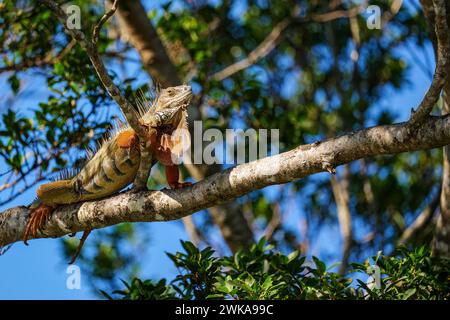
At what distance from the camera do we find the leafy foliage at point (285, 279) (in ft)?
23.0

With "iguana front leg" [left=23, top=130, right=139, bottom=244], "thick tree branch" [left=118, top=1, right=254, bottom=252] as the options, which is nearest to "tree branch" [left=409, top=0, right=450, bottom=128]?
"iguana front leg" [left=23, top=130, right=139, bottom=244]

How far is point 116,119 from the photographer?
752 centimetres

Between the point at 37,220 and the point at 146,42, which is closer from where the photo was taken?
the point at 37,220

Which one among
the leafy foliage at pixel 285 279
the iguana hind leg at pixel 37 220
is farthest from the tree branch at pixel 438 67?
the iguana hind leg at pixel 37 220

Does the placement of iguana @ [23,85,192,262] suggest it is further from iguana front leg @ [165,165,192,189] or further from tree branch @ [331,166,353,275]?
tree branch @ [331,166,353,275]

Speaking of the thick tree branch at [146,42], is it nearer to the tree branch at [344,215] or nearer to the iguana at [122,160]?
the iguana at [122,160]

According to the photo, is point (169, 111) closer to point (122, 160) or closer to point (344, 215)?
point (122, 160)

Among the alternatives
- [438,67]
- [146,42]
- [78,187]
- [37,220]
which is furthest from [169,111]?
[146,42]

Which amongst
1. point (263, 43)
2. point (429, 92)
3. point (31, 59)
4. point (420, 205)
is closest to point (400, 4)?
point (263, 43)

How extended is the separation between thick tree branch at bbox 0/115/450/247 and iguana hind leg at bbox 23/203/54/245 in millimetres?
62

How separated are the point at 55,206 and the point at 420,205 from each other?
8.26 metres

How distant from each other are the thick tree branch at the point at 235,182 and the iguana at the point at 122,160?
121 mm

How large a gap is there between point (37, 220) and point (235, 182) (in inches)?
82.9

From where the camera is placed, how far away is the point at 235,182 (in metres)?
6.36
